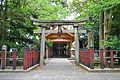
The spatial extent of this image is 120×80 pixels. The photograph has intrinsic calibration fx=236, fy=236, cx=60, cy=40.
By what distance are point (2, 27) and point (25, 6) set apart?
253 centimetres

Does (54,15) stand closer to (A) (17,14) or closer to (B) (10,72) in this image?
(A) (17,14)

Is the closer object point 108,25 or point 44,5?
point 108,25

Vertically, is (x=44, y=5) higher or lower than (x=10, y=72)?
higher

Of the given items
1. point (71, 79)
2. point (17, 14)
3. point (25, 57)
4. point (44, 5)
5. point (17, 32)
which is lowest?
point (71, 79)

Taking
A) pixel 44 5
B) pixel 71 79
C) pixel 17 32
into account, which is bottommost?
pixel 71 79

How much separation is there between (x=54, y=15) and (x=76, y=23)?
406 centimetres

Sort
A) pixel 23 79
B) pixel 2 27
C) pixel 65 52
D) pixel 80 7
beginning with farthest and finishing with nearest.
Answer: pixel 65 52, pixel 80 7, pixel 2 27, pixel 23 79

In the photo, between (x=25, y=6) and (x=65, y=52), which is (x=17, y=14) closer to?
(x=25, y=6)

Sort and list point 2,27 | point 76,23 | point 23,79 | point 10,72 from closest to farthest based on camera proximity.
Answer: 1. point 23,79
2. point 10,72
3. point 2,27
4. point 76,23

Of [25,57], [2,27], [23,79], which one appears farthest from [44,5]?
[23,79]

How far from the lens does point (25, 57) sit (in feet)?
44.7

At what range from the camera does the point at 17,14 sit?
17.2 m

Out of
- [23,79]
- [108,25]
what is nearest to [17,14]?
[108,25]

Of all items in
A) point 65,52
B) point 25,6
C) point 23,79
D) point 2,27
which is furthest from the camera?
point 65,52
